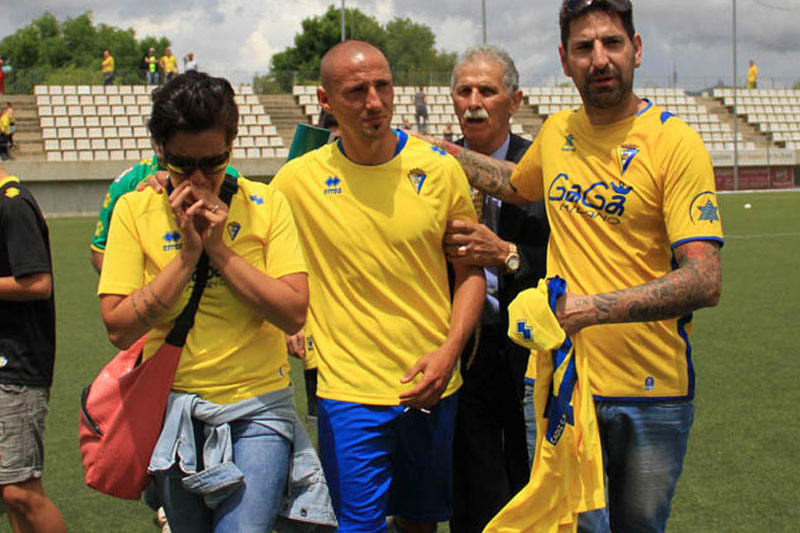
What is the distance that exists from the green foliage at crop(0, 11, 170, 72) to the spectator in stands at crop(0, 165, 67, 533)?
288 ft

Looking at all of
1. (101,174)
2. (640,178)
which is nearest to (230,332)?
(640,178)

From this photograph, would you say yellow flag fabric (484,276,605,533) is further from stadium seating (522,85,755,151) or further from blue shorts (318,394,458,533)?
stadium seating (522,85,755,151)

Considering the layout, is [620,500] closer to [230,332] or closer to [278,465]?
[278,465]

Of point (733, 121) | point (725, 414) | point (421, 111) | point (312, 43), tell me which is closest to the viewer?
point (725, 414)

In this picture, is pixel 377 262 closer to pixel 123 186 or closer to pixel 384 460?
pixel 384 460

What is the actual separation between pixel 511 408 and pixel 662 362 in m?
1.17

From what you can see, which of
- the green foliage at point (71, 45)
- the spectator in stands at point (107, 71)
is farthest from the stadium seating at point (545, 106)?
the green foliage at point (71, 45)

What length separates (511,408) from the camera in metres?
4.03

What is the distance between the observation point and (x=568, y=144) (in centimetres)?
315

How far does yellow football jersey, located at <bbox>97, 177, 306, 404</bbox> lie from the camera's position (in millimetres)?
2717

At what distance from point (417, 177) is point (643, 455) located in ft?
4.32

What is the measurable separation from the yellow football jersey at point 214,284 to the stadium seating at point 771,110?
48078 millimetres

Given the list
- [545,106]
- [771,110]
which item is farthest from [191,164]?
[771,110]

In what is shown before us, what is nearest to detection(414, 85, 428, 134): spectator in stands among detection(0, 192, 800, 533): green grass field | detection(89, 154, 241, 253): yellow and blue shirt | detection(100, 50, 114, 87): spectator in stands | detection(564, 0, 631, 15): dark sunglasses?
detection(100, 50, 114, 87): spectator in stands
